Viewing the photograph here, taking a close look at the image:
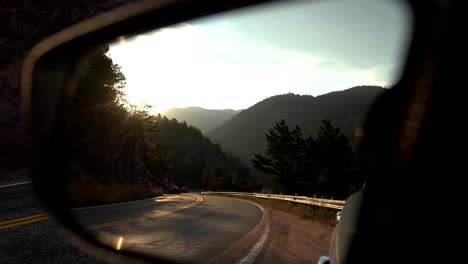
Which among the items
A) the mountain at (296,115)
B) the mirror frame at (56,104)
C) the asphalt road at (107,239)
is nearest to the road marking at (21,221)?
the asphalt road at (107,239)

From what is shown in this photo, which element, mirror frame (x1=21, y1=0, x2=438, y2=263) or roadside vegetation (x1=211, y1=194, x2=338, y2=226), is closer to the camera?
roadside vegetation (x1=211, y1=194, x2=338, y2=226)

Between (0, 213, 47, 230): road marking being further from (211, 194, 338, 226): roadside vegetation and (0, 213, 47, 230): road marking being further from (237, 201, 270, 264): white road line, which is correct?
(211, 194, 338, 226): roadside vegetation

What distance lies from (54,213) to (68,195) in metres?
0.15

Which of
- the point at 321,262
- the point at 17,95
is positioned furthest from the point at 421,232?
the point at 17,95

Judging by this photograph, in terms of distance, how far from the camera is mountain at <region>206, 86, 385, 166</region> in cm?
129

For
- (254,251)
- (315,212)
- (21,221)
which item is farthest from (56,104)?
(21,221)

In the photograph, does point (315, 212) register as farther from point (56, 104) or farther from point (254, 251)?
point (254, 251)

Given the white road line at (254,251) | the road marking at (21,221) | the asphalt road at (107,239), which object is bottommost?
the white road line at (254,251)

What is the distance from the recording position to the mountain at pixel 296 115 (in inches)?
50.8

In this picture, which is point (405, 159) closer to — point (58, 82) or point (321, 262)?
point (321, 262)

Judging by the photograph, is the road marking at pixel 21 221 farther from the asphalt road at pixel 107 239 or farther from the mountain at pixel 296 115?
the mountain at pixel 296 115

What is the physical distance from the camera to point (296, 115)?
2.08 m

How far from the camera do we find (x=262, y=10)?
1549mm

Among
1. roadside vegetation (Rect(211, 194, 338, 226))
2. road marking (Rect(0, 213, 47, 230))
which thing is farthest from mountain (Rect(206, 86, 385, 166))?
road marking (Rect(0, 213, 47, 230))
